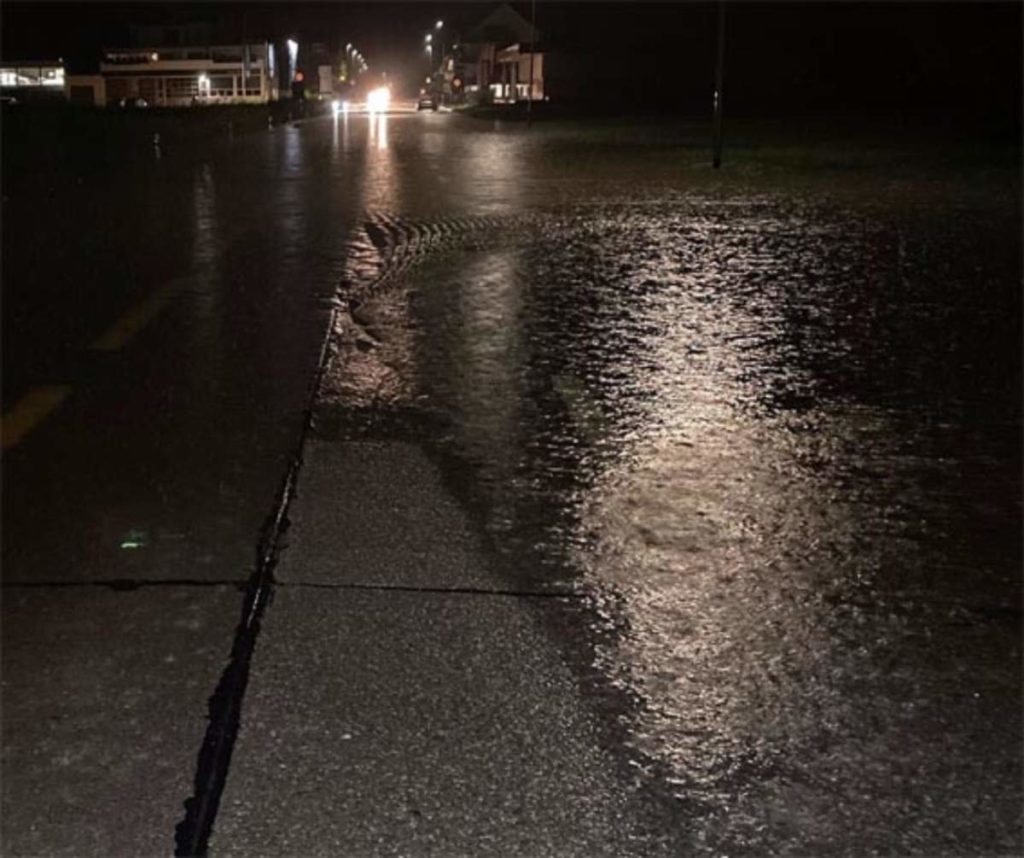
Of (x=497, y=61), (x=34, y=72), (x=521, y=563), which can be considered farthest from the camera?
(x=34, y=72)

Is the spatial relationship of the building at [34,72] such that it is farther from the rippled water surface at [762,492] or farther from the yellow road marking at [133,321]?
the rippled water surface at [762,492]

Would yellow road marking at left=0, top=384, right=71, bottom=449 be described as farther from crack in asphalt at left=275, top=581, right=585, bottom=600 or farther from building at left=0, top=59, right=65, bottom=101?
building at left=0, top=59, right=65, bottom=101

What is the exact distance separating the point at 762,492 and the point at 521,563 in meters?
1.38

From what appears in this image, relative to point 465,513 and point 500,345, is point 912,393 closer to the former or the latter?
point 500,345

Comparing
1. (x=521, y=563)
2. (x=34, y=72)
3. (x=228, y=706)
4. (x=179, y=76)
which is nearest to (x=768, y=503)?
(x=521, y=563)

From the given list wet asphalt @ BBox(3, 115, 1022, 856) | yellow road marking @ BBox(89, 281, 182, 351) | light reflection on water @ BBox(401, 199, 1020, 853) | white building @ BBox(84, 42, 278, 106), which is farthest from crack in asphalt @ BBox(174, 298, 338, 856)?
white building @ BBox(84, 42, 278, 106)

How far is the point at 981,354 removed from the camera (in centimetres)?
833

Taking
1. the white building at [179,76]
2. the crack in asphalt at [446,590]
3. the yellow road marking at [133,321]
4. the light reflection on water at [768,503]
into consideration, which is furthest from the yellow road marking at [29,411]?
the white building at [179,76]

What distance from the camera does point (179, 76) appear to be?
10044 cm

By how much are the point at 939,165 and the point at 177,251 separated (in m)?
18.3

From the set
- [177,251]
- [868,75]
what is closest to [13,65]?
[868,75]

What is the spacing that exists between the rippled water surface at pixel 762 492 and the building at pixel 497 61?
6117 cm

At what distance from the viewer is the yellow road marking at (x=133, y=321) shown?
858 cm

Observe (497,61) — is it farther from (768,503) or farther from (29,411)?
(768,503)
